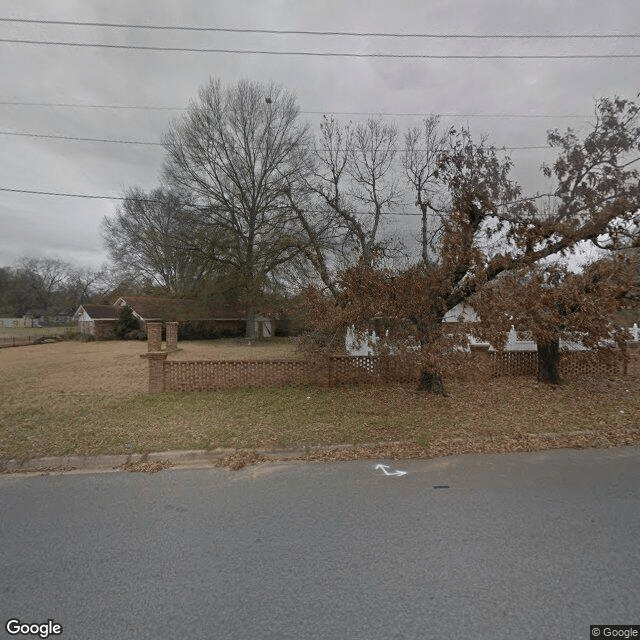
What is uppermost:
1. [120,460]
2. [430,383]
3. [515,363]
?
[515,363]

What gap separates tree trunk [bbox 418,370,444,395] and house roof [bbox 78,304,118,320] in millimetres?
34670

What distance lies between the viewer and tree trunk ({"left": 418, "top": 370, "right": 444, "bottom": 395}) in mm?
7805

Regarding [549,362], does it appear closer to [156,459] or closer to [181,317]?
[156,459]

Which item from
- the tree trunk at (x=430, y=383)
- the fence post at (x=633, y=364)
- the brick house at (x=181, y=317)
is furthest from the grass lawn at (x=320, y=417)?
the brick house at (x=181, y=317)

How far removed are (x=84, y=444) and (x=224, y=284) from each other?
23302 mm

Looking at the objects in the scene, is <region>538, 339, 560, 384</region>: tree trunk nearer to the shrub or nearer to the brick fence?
the brick fence

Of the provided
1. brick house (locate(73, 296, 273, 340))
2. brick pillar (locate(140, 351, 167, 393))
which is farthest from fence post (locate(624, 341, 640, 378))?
brick house (locate(73, 296, 273, 340))

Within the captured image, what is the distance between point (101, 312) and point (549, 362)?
39658mm

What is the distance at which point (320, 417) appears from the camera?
620 cm

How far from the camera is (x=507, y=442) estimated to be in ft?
17.0

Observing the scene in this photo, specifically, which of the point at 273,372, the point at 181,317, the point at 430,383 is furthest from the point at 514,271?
the point at 181,317

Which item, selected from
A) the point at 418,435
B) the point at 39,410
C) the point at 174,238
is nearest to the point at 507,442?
the point at 418,435

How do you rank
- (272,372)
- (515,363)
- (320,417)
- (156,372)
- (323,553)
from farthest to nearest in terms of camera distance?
(515,363) < (272,372) < (156,372) < (320,417) < (323,553)

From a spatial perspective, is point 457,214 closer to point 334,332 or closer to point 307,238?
point 334,332
